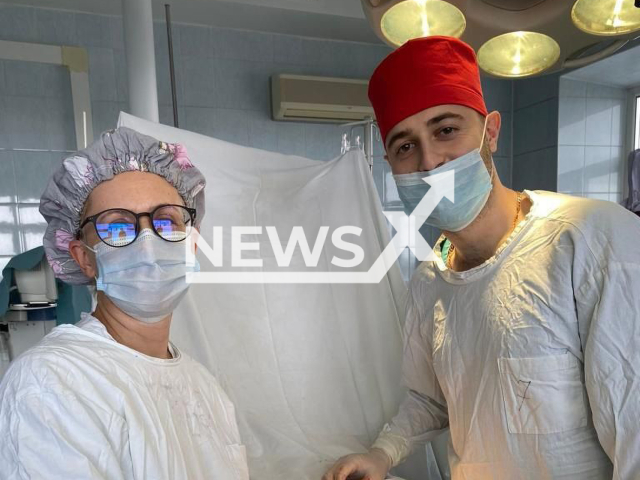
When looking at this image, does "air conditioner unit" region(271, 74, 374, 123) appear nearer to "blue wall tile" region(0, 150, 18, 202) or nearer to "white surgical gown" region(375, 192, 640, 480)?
"blue wall tile" region(0, 150, 18, 202)

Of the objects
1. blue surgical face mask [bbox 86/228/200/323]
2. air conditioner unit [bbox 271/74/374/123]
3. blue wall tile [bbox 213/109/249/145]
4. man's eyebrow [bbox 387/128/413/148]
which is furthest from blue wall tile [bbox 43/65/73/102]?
man's eyebrow [bbox 387/128/413/148]

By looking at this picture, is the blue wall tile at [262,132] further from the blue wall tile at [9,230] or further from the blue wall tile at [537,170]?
the blue wall tile at [537,170]

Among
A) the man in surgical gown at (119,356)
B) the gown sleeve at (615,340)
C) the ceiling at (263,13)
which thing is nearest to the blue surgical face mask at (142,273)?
the man in surgical gown at (119,356)

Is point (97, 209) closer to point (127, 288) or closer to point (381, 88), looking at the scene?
point (127, 288)

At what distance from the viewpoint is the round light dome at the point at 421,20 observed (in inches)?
41.3

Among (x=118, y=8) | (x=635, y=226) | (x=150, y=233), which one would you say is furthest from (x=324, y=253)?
(x=118, y=8)

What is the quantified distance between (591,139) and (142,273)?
2.90 m

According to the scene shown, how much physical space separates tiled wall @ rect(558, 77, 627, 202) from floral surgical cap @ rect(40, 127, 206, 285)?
2.59 metres

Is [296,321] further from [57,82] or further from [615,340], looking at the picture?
[57,82]

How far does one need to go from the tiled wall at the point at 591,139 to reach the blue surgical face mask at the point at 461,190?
85.6 inches

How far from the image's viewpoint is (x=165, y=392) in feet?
2.88

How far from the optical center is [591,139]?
2814 mm

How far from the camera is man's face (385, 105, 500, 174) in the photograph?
37.8 inches

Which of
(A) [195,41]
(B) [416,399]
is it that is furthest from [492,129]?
(A) [195,41]
